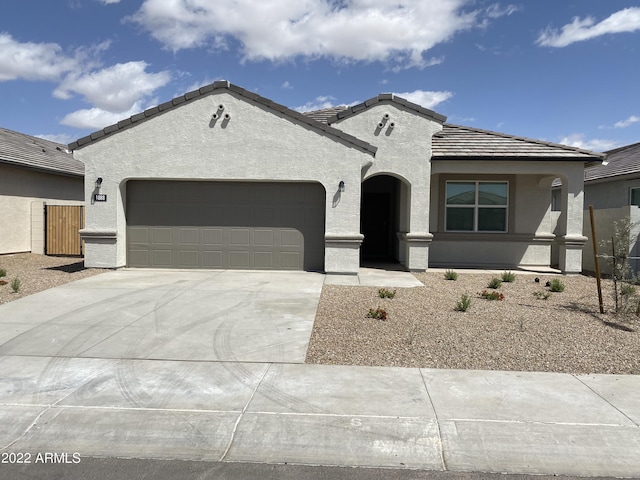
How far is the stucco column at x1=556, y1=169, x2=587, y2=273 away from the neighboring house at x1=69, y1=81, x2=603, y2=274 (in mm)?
31

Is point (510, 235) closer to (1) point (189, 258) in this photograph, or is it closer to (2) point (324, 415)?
(1) point (189, 258)

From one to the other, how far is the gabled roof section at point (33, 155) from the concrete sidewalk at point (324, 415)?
46.7ft

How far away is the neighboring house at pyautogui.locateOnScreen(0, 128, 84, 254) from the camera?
17.6 metres

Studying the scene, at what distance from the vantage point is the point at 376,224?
19297 mm

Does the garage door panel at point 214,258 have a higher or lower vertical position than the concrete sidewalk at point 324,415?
higher

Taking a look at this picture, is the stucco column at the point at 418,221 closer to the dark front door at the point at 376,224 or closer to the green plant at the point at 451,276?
the green plant at the point at 451,276

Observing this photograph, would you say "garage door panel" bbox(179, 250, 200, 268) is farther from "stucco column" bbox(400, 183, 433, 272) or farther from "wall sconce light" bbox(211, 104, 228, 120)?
"stucco column" bbox(400, 183, 433, 272)

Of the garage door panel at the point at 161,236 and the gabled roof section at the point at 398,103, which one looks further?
the gabled roof section at the point at 398,103

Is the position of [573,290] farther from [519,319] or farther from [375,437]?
[375,437]

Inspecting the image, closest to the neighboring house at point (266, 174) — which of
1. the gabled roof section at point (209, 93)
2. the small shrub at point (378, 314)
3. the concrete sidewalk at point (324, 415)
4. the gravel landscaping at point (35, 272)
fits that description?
the gabled roof section at point (209, 93)

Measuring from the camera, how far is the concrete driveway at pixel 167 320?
6730mm

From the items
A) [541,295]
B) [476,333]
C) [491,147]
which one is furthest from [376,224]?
[476,333]

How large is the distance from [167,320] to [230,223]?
598 centimetres

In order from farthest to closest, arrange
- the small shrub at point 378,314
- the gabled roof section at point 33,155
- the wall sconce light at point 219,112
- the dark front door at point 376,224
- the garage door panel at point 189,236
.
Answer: the dark front door at point 376,224 < the gabled roof section at point 33,155 < the garage door panel at point 189,236 < the wall sconce light at point 219,112 < the small shrub at point 378,314
